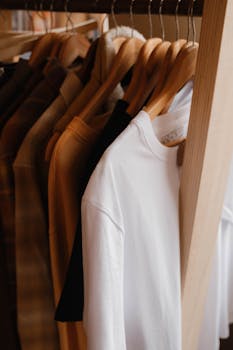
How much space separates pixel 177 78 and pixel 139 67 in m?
0.08

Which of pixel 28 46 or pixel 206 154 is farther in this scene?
pixel 28 46

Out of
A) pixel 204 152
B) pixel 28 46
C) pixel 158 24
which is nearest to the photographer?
pixel 204 152

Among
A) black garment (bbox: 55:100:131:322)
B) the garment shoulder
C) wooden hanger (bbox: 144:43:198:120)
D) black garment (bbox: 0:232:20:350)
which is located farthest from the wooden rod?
black garment (bbox: 0:232:20:350)

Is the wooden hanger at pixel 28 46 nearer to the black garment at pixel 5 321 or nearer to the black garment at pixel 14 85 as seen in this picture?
the black garment at pixel 14 85

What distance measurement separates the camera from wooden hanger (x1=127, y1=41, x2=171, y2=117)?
1.65ft

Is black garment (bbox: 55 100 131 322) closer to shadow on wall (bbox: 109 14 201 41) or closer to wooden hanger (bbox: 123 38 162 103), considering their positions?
wooden hanger (bbox: 123 38 162 103)

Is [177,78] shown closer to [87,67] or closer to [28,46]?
[87,67]

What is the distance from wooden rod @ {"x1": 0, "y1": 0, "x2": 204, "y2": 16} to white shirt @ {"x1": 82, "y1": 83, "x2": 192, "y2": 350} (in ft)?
0.42

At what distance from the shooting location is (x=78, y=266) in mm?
470

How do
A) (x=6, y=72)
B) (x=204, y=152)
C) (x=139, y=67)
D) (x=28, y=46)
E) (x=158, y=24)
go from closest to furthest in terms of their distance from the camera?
1. (x=204, y=152)
2. (x=139, y=67)
3. (x=6, y=72)
4. (x=28, y=46)
5. (x=158, y=24)

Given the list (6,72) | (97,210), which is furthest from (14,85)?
(97,210)

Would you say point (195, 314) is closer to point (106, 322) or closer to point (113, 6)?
point (106, 322)

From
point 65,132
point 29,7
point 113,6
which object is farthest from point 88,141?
point 29,7

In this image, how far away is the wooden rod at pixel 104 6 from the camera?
21.1 inches
